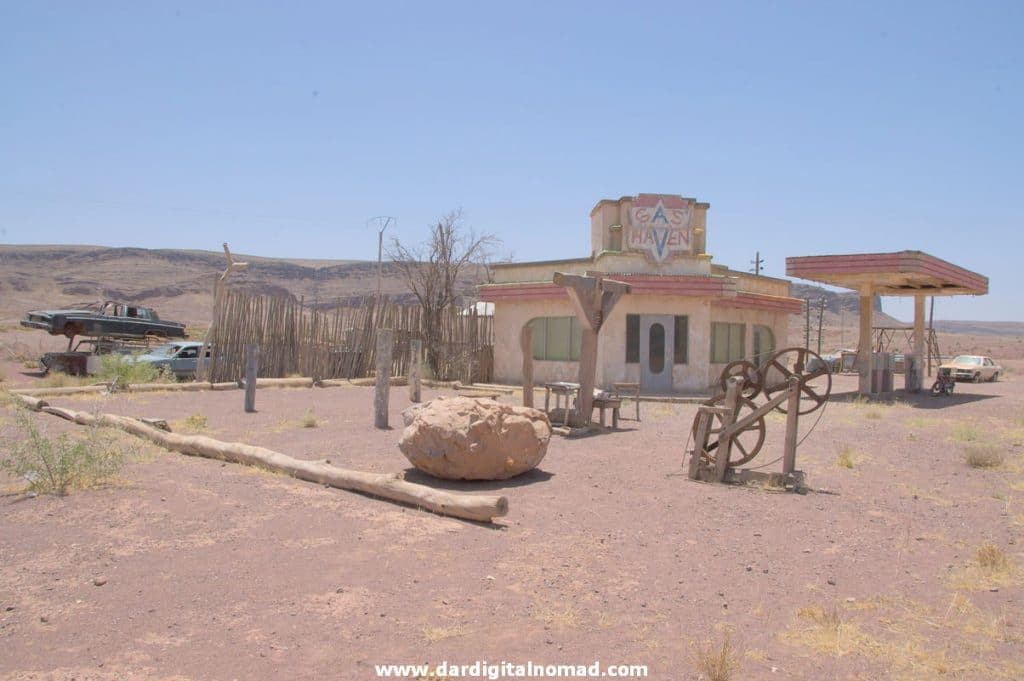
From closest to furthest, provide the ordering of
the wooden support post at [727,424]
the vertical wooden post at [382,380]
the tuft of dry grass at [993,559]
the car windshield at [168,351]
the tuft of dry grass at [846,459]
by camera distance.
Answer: the tuft of dry grass at [993,559]
the wooden support post at [727,424]
the tuft of dry grass at [846,459]
the vertical wooden post at [382,380]
the car windshield at [168,351]

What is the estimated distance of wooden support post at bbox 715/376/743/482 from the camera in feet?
28.3

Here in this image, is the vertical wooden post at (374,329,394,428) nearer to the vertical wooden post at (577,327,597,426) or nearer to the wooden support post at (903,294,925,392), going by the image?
the vertical wooden post at (577,327,597,426)

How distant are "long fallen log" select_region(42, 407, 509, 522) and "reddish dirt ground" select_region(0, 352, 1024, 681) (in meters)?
0.13

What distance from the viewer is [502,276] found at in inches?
904

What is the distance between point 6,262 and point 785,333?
80.0 metres

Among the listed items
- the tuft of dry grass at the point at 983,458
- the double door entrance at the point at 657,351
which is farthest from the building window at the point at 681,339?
the tuft of dry grass at the point at 983,458

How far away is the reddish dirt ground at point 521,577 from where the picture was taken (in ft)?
13.7

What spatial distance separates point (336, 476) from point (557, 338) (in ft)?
46.4

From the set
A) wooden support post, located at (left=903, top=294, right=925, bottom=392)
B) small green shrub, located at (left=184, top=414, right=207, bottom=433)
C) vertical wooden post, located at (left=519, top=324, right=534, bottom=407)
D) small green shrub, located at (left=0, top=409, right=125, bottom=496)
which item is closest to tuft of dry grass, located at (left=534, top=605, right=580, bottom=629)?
small green shrub, located at (left=0, top=409, right=125, bottom=496)

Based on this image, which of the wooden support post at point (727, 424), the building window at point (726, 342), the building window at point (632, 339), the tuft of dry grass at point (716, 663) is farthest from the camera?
the building window at point (726, 342)

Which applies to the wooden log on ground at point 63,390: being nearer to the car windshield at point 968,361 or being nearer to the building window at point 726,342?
the building window at point 726,342

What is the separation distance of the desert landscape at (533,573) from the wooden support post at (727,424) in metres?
0.26

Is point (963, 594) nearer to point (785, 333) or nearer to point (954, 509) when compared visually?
point (954, 509)

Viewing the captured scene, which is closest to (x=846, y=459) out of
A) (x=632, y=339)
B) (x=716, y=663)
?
(x=716, y=663)
